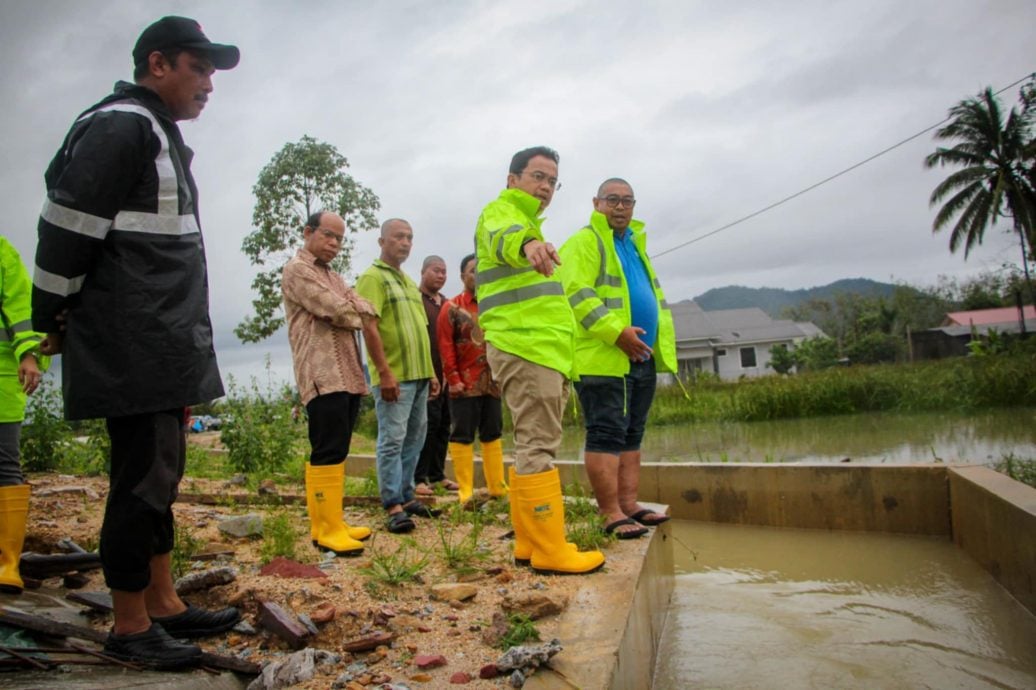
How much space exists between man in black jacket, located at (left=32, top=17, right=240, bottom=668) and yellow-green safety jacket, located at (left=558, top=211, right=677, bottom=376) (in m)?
1.88

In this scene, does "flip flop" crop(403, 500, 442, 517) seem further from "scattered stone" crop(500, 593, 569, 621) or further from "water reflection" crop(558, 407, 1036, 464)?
"water reflection" crop(558, 407, 1036, 464)

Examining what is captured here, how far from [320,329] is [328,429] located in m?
0.50

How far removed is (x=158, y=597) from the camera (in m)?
2.21

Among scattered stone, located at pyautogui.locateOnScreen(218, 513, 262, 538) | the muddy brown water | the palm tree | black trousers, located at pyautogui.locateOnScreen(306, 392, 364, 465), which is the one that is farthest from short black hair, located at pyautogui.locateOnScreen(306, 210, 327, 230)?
the palm tree

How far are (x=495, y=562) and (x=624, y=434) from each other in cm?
95

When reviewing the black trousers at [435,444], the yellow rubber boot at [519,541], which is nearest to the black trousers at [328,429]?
the yellow rubber boot at [519,541]

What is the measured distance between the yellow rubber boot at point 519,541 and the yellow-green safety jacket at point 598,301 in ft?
2.48

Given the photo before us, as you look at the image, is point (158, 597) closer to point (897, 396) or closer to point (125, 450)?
point (125, 450)

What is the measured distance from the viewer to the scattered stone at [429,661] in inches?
78.8

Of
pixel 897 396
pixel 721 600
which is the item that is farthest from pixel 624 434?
pixel 897 396

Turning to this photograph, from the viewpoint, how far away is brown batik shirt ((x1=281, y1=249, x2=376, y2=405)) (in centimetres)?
322

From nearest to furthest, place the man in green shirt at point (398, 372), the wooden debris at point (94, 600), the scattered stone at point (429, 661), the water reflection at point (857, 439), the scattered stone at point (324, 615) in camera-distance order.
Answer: the scattered stone at point (429, 661)
the scattered stone at point (324, 615)
the wooden debris at point (94, 600)
the man in green shirt at point (398, 372)
the water reflection at point (857, 439)

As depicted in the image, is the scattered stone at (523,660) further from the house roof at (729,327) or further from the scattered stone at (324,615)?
the house roof at (729,327)

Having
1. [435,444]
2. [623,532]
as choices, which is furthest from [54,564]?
[435,444]
